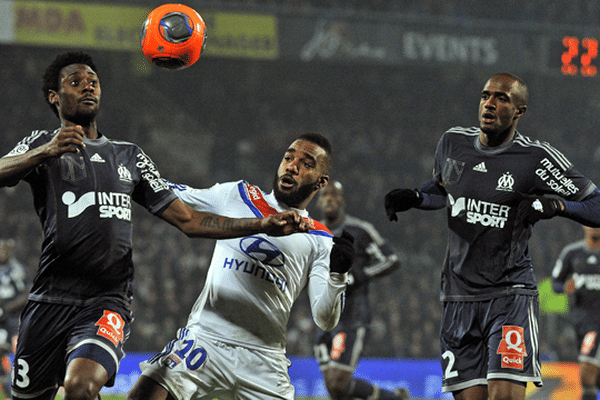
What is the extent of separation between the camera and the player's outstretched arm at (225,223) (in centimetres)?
403

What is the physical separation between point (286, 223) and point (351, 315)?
4945 millimetres

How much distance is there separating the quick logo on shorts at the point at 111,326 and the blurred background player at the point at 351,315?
4378 mm

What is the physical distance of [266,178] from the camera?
Result: 2192 centimetres

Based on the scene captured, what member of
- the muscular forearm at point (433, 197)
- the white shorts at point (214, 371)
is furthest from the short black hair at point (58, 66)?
the muscular forearm at point (433, 197)

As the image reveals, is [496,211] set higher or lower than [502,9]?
lower

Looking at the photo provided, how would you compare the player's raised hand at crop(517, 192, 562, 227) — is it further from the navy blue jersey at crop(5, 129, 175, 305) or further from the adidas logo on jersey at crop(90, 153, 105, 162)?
the adidas logo on jersey at crop(90, 153, 105, 162)

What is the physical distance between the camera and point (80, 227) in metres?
4.36

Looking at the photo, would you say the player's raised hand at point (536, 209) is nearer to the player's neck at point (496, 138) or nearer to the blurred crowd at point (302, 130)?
the player's neck at point (496, 138)

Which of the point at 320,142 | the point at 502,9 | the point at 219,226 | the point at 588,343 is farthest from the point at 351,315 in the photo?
the point at 502,9

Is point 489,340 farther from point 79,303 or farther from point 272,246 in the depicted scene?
point 79,303

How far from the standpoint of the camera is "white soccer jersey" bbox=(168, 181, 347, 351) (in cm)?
454

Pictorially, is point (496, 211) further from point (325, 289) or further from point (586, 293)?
point (586, 293)

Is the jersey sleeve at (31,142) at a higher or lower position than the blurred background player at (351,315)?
higher

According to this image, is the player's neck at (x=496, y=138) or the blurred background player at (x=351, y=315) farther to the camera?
the blurred background player at (x=351, y=315)
